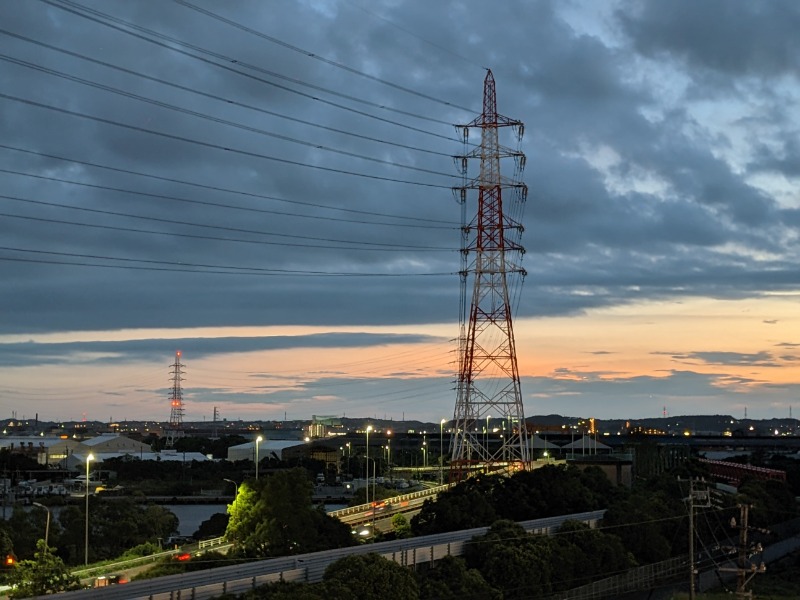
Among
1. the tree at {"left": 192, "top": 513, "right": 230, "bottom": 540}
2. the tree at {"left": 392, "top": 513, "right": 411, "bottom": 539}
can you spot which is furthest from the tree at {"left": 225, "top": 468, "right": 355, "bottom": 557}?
the tree at {"left": 192, "top": 513, "right": 230, "bottom": 540}

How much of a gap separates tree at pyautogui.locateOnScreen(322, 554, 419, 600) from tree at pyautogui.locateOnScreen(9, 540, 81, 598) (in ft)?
28.5

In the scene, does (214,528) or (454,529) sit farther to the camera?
(214,528)

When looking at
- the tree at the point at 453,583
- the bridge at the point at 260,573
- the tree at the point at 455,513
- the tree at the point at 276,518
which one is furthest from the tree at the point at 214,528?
the tree at the point at 453,583

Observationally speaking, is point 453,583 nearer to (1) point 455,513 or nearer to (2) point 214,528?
(1) point 455,513

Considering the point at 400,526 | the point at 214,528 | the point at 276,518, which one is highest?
the point at 276,518

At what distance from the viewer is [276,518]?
42375 mm

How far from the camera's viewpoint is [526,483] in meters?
57.6

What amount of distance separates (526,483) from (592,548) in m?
12.4

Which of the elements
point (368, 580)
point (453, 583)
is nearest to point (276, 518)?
point (453, 583)

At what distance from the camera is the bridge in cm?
2956

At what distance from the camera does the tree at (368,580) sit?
30.8 metres

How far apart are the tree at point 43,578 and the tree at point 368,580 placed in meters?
8.68

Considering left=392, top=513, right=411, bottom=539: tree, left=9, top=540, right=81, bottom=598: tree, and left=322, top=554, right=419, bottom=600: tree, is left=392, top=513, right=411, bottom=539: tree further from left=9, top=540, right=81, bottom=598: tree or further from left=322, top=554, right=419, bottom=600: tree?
left=9, top=540, right=81, bottom=598: tree

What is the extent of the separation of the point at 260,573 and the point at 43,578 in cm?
708
